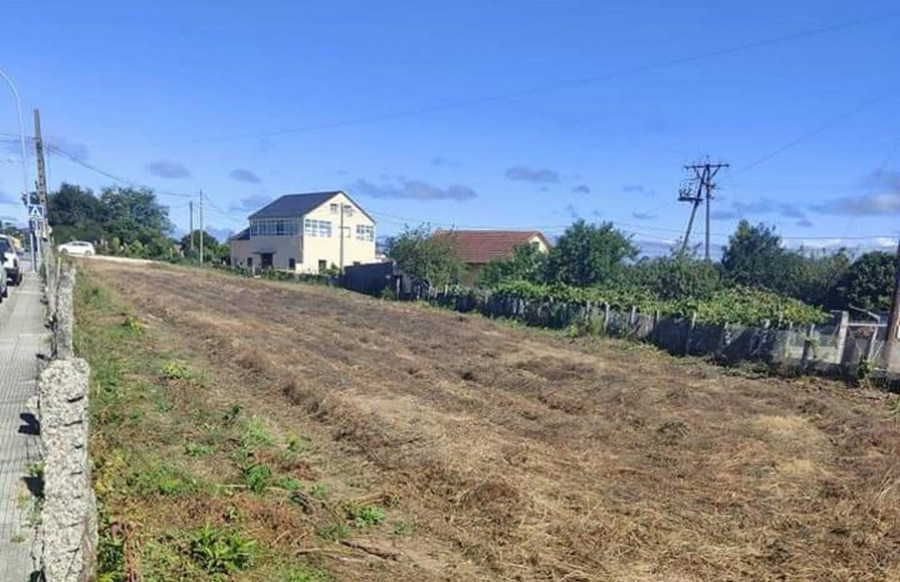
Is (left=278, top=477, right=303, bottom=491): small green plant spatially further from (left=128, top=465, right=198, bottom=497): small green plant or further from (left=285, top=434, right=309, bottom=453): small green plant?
(left=285, top=434, right=309, bottom=453): small green plant

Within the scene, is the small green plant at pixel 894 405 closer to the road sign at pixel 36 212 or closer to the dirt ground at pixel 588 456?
the dirt ground at pixel 588 456

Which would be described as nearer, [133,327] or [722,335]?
[133,327]

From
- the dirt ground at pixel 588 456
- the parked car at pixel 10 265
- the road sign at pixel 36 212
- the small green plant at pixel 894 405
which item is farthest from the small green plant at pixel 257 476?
the road sign at pixel 36 212

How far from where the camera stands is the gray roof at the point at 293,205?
2248 inches

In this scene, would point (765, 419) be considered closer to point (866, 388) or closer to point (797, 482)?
point (797, 482)

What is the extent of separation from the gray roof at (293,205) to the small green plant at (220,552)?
53157 mm

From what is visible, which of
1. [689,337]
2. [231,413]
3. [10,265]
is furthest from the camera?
[10,265]

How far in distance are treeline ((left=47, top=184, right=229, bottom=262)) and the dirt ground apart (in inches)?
2073

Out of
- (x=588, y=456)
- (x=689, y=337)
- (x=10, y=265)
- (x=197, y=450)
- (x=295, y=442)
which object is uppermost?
(x=10, y=265)

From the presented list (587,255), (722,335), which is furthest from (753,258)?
(722,335)

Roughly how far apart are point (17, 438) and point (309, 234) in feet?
169

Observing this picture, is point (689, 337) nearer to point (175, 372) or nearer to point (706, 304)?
point (706, 304)

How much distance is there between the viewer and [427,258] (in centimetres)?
3641

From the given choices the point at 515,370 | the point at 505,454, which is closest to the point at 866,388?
the point at 515,370
